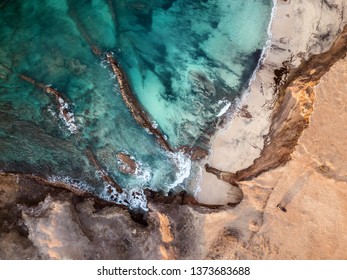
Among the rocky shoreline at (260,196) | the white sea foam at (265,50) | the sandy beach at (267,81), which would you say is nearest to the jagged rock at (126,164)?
the rocky shoreline at (260,196)

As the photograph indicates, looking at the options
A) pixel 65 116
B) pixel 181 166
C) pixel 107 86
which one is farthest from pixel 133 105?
pixel 181 166

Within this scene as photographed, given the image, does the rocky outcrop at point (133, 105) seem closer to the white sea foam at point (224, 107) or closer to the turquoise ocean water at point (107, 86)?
the turquoise ocean water at point (107, 86)

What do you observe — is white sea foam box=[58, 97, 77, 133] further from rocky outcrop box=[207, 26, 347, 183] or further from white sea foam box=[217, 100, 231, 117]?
rocky outcrop box=[207, 26, 347, 183]

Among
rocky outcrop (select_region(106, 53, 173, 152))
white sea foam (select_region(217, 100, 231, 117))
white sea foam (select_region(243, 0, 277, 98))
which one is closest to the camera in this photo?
white sea foam (select_region(243, 0, 277, 98))

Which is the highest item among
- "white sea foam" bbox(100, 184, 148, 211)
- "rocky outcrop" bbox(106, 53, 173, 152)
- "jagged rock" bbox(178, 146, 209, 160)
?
"rocky outcrop" bbox(106, 53, 173, 152)

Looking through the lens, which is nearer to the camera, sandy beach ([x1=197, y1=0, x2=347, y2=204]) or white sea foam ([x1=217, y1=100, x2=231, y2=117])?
sandy beach ([x1=197, y1=0, x2=347, y2=204])

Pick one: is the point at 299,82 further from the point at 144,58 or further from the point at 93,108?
the point at 93,108

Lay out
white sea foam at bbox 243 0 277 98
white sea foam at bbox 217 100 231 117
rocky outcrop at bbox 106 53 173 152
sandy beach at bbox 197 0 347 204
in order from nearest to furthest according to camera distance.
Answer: sandy beach at bbox 197 0 347 204 → white sea foam at bbox 243 0 277 98 → white sea foam at bbox 217 100 231 117 → rocky outcrop at bbox 106 53 173 152

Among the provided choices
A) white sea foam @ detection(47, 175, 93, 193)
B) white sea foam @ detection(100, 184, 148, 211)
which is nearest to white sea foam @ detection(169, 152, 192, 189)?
white sea foam @ detection(100, 184, 148, 211)

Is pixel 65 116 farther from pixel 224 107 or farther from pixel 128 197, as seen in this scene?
pixel 224 107
